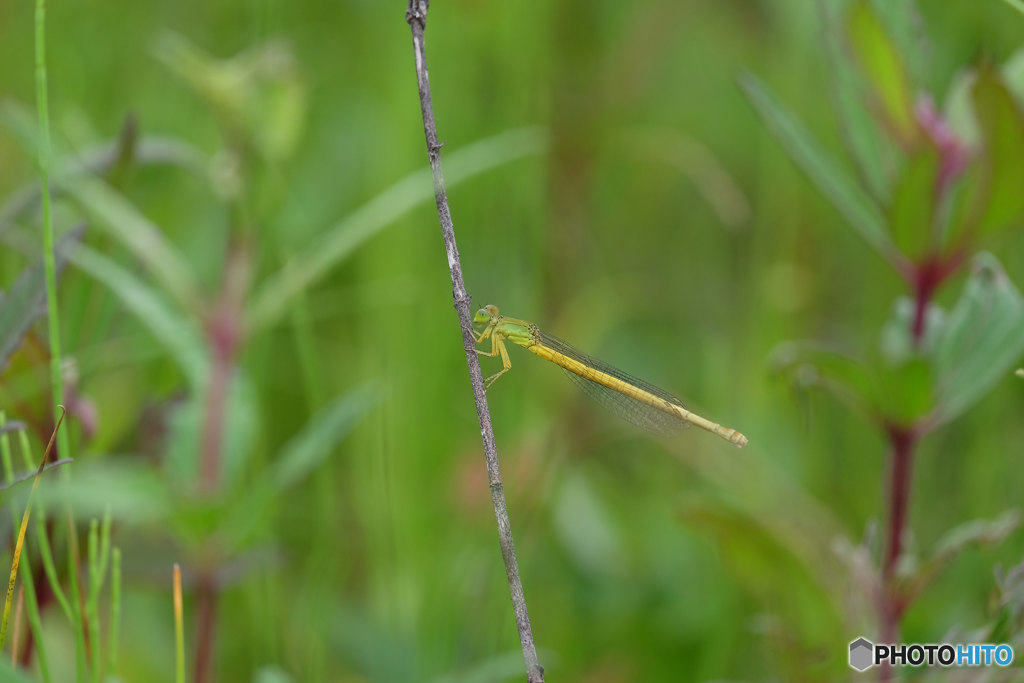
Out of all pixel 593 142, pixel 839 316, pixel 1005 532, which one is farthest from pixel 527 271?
pixel 1005 532

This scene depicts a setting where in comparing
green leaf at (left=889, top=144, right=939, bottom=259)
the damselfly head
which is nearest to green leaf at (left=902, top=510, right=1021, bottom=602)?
green leaf at (left=889, top=144, right=939, bottom=259)

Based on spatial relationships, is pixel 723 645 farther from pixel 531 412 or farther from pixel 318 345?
pixel 318 345

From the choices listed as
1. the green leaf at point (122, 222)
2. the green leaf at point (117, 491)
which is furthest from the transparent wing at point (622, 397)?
the green leaf at point (117, 491)

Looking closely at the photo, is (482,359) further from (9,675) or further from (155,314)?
(9,675)

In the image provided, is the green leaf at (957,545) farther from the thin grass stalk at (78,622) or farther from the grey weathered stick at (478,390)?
the thin grass stalk at (78,622)

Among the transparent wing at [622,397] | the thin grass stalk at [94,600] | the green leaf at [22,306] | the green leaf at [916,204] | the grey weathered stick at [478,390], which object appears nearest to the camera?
the grey weathered stick at [478,390]

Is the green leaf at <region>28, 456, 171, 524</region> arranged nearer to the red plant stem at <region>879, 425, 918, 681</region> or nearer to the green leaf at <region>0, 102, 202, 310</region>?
the green leaf at <region>0, 102, 202, 310</region>
